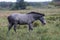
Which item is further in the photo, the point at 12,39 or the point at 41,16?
the point at 41,16

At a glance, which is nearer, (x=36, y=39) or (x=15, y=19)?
(x=36, y=39)

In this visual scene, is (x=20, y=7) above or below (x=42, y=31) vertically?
below

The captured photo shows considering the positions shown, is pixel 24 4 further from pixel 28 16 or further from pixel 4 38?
pixel 4 38

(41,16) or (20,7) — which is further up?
(41,16)

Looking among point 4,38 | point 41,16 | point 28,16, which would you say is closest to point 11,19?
point 28,16

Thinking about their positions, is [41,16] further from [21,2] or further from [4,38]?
[21,2]

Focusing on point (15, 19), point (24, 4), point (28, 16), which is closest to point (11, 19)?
point (15, 19)

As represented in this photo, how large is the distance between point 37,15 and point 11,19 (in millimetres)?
1677

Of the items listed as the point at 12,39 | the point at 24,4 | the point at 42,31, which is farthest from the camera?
the point at 24,4

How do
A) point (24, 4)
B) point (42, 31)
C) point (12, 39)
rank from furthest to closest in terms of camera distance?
point (24, 4)
point (42, 31)
point (12, 39)

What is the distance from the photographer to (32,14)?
12.8 m

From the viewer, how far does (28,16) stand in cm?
1255

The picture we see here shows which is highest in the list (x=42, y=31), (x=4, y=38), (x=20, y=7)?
(x=4, y=38)

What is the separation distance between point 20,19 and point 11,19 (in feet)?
1.75
